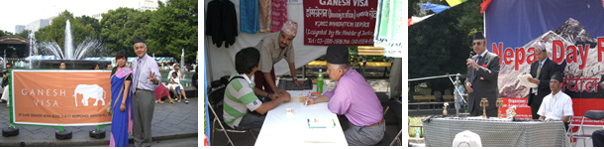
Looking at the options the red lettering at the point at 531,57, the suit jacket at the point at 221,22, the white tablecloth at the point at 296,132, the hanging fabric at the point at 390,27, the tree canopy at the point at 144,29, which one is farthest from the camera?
the tree canopy at the point at 144,29

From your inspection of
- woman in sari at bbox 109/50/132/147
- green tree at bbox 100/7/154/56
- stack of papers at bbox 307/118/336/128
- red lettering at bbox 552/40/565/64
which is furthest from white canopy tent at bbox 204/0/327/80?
green tree at bbox 100/7/154/56

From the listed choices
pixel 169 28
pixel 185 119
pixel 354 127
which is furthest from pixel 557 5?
pixel 169 28

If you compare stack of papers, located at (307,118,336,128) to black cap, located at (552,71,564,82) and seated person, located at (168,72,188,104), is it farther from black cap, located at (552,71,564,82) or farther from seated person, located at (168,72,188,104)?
seated person, located at (168,72,188,104)

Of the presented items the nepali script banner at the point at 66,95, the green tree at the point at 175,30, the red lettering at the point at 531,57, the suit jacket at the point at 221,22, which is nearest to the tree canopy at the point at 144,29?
the green tree at the point at 175,30

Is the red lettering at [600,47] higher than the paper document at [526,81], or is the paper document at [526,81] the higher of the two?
the red lettering at [600,47]

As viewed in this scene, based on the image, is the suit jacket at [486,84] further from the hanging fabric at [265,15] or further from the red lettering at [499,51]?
the hanging fabric at [265,15]

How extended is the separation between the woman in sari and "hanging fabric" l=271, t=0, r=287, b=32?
2410 millimetres

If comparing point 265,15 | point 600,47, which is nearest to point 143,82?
point 265,15

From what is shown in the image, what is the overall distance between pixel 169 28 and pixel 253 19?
24332mm

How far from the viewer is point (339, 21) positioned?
19.3ft

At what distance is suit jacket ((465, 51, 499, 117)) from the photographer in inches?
165

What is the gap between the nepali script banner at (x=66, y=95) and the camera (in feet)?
14.5

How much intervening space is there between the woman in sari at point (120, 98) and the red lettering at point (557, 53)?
4.50m

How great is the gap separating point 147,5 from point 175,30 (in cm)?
745
